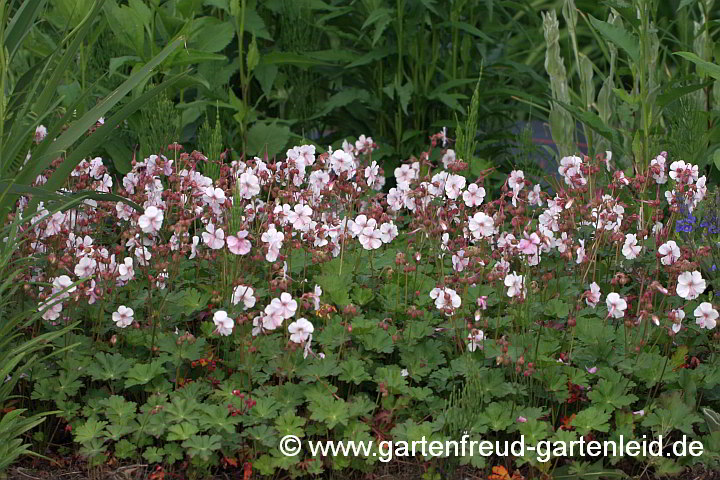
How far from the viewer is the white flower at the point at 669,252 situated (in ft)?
9.93

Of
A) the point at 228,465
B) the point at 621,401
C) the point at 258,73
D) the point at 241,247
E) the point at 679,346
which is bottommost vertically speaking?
the point at 228,465

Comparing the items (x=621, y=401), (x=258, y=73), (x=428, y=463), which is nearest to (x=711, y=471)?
(x=621, y=401)

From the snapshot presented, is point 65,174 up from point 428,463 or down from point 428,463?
up

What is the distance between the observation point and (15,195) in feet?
9.39

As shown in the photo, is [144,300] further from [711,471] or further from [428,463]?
[711,471]

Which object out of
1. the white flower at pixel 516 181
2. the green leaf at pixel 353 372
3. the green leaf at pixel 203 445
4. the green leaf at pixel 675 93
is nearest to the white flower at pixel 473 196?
the white flower at pixel 516 181

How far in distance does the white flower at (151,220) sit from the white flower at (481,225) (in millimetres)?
1042

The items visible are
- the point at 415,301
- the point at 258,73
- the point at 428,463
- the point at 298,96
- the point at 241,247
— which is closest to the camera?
the point at 428,463

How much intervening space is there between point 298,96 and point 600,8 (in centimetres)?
194

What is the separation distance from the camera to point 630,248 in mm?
3230

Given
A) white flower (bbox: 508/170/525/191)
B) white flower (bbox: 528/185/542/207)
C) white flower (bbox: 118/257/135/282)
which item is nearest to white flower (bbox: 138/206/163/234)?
white flower (bbox: 118/257/135/282)

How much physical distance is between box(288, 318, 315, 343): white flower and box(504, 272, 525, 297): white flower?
66 centimetres

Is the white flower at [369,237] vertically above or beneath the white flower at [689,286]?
above

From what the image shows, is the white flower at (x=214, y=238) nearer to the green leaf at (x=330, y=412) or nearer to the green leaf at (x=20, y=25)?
the green leaf at (x=330, y=412)
